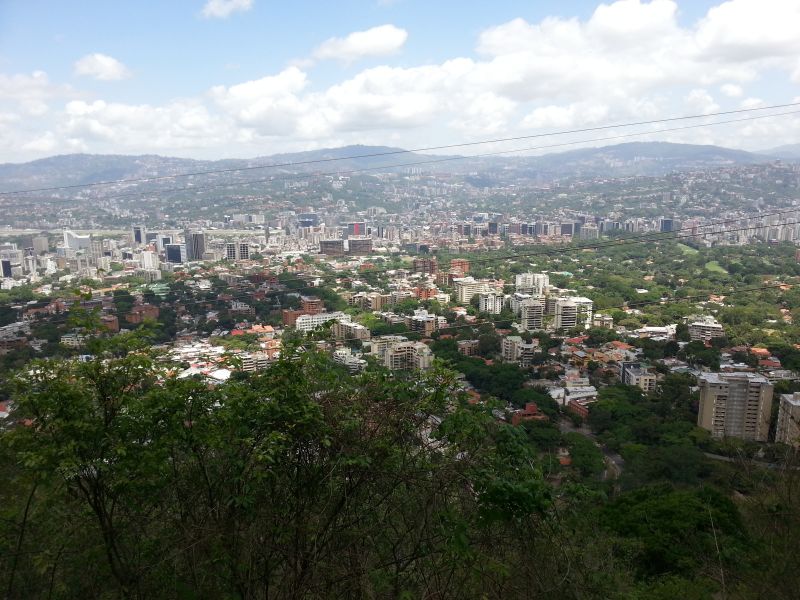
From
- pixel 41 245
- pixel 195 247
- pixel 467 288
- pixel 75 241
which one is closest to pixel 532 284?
pixel 467 288

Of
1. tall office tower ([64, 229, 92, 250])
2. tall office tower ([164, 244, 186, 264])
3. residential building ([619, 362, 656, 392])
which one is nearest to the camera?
residential building ([619, 362, 656, 392])

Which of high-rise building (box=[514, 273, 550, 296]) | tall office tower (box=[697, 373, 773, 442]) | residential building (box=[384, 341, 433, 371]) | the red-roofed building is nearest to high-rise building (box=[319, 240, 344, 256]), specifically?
high-rise building (box=[514, 273, 550, 296])

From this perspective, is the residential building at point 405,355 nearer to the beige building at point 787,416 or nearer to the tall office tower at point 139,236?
the beige building at point 787,416

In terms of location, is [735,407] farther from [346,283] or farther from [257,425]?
[346,283]

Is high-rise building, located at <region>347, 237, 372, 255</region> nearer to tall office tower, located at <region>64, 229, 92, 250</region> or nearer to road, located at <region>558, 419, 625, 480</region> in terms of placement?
tall office tower, located at <region>64, 229, 92, 250</region>

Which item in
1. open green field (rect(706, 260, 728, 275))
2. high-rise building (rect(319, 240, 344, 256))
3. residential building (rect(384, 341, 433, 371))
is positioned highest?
residential building (rect(384, 341, 433, 371))

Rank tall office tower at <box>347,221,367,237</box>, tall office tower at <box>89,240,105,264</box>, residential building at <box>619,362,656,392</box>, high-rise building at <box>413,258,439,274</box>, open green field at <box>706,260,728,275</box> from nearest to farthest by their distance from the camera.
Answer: residential building at <box>619,362,656,392</box> < open green field at <box>706,260,728,275</box> < high-rise building at <box>413,258,439,274</box> < tall office tower at <box>89,240,105,264</box> < tall office tower at <box>347,221,367,237</box>
